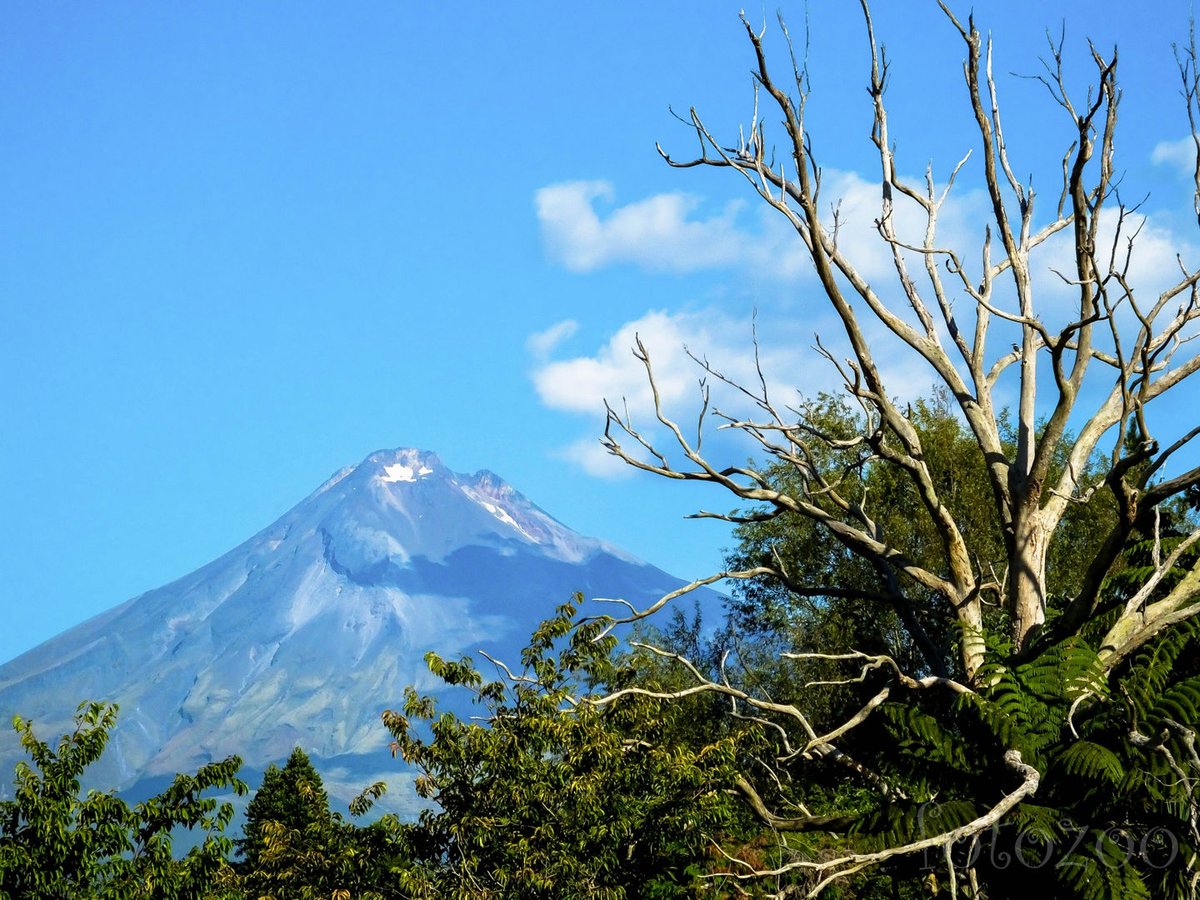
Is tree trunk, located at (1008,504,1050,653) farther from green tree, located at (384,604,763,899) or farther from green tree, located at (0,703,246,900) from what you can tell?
green tree, located at (0,703,246,900)

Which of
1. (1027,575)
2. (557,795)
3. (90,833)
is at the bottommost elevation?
(90,833)

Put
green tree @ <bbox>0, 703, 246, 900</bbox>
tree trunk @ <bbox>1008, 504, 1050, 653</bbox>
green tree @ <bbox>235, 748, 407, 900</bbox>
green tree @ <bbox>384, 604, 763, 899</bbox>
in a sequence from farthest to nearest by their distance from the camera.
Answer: green tree @ <bbox>235, 748, 407, 900</bbox>, green tree @ <bbox>384, 604, 763, 899</bbox>, green tree @ <bbox>0, 703, 246, 900</bbox>, tree trunk @ <bbox>1008, 504, 1050, 653</bbox>

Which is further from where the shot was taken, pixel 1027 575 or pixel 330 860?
pixel 330 860

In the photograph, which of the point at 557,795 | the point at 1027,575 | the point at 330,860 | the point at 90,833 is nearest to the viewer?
the point at 1027,575

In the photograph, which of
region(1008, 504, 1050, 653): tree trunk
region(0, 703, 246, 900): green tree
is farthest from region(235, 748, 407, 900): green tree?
region(1008, 504, 1050, 653): tree trunk

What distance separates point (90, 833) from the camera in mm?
13961

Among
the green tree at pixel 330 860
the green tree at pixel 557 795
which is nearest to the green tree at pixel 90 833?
the green tree at pixel 330 860

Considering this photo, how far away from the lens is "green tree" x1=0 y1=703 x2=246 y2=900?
13.8 m

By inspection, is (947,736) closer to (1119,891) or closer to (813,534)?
(1119,891)

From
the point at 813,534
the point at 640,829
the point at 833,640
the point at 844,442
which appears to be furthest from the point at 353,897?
the point at 813,534

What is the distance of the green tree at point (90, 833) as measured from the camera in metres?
→ 13.8

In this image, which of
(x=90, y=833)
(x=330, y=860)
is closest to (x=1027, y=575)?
(x=330, y=860)

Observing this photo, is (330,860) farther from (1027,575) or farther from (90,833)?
(1027,575)

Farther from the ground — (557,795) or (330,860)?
(557,795)
